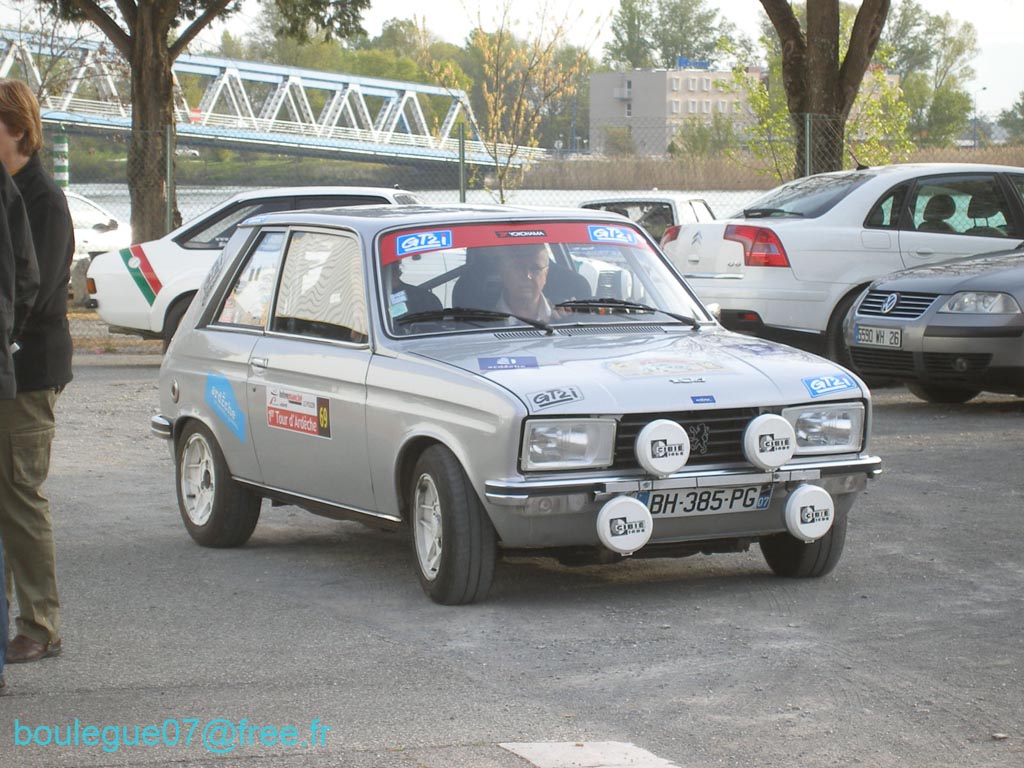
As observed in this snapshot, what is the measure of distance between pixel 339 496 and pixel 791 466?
1.93m

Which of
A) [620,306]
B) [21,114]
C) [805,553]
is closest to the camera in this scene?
[21,114]

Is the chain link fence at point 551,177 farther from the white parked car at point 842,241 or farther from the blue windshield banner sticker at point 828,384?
the blue windshield banner sticker at point 828,384

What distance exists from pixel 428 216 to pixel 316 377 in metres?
0.87

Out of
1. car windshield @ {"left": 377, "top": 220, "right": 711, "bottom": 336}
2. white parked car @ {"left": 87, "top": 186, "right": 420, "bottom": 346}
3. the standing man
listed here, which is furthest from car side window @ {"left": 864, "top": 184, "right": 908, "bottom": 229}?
the standing man

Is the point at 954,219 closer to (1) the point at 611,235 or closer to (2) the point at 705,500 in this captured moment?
(1) the point at 611,235

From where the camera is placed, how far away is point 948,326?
11.5 meters

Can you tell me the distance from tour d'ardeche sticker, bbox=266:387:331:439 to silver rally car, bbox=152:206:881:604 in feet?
Result: 0.04

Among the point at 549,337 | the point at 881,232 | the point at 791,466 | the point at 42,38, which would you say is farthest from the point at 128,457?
the point at 42,38

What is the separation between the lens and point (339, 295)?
704 cm

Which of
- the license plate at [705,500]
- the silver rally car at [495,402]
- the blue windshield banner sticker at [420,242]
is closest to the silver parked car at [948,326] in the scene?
the silver rally car at [495,402]

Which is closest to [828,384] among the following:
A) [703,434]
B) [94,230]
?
[703,434]

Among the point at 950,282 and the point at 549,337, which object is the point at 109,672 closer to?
the point at 549,337

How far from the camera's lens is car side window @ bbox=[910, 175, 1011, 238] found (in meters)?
13.6

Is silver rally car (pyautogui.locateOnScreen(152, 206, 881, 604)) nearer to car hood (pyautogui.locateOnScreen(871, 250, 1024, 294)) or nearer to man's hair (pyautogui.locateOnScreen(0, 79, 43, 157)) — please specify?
man's hair (pyautogui.locateOnScreen(0, 79, 43, 157))
